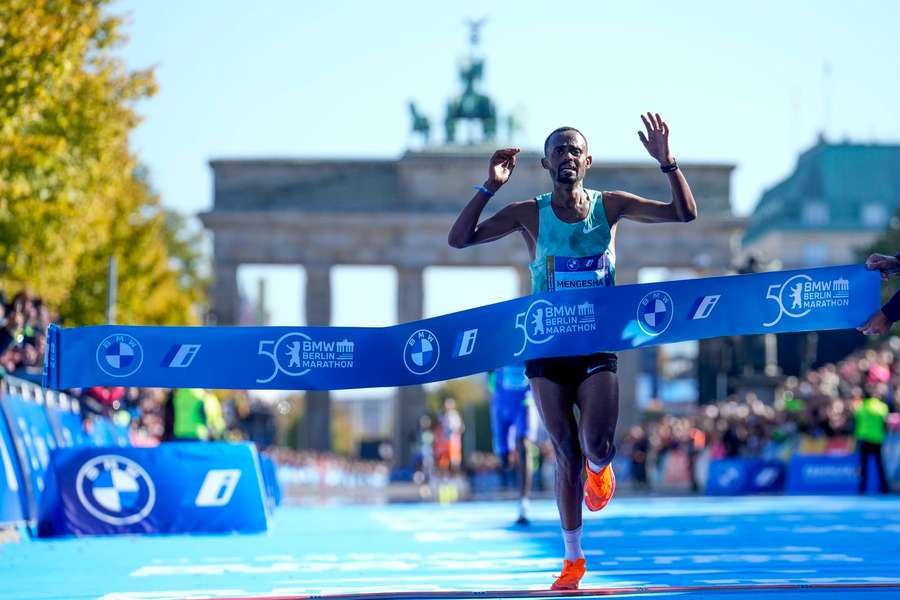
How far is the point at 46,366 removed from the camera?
966 cm

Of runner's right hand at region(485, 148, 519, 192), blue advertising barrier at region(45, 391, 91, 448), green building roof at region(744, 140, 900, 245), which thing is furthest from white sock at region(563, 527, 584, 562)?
green building roof at region(744, 140, 900, 245)

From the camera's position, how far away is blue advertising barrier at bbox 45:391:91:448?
1817 centimetres

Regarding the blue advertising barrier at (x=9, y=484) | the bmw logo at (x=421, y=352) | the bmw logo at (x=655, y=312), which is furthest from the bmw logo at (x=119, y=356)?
the blue advertising barrier at (x=9, y=484)

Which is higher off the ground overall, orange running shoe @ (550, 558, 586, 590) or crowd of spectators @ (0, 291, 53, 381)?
crowd of spectators @ (0, 291, 53, 381)

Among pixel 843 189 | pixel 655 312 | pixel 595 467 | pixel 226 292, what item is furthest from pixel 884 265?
pixel 843 189

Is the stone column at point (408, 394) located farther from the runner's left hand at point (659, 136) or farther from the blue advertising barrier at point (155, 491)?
the runner's left hand at point (659, 136)

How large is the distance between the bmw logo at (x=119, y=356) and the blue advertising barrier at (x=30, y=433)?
18.6ft

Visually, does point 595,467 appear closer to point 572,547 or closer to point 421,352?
point 572,547

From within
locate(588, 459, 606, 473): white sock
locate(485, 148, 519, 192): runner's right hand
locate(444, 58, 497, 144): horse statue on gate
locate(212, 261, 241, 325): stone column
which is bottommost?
locate(588, 459, 606, 473): white sock

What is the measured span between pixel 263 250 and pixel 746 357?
120 feet

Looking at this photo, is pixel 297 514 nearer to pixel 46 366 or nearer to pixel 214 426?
pixel 214 426

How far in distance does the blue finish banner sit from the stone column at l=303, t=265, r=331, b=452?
67.5 metres

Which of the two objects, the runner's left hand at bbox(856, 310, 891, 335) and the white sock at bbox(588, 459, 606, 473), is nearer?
the white sock at bbox(588, 459, 606, 473)

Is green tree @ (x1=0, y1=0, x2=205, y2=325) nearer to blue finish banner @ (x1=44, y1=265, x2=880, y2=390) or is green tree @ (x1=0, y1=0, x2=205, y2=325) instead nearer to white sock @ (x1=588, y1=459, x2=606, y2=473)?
blue finish banner @ (x1=44, y1=265, x2=880, y2=390)
